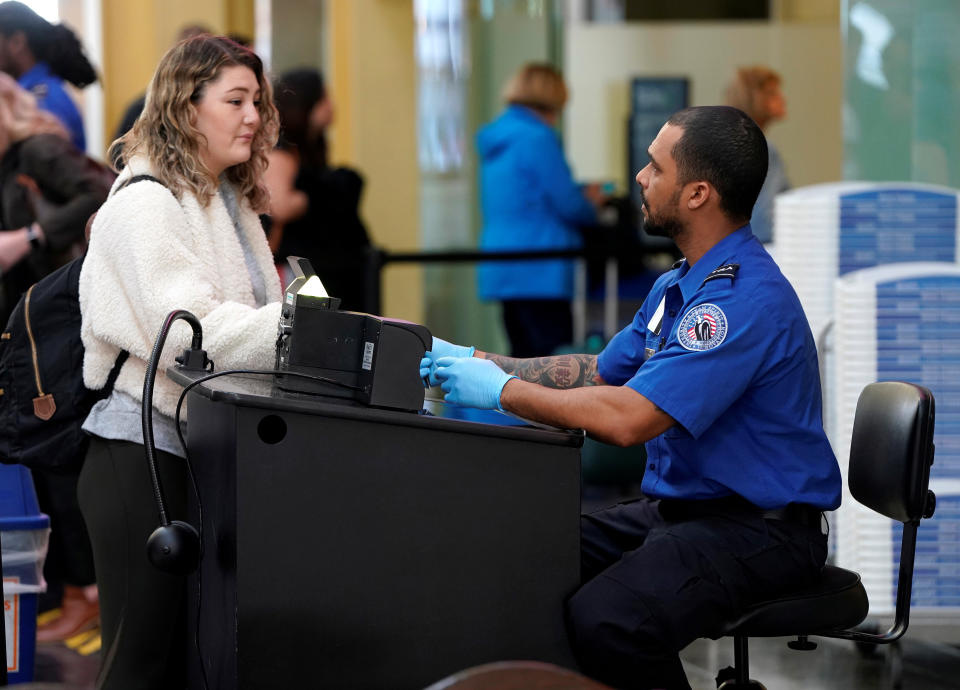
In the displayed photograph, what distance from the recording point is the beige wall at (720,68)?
743 cm

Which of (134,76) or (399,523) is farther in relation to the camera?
(134,76)

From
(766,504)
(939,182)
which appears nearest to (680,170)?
(766,504)

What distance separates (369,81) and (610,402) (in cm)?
546

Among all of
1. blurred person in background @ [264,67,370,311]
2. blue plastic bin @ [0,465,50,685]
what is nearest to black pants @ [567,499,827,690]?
blue plastic bin @ [0,465,50,685]

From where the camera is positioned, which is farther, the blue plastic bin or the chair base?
the blue plastic bin

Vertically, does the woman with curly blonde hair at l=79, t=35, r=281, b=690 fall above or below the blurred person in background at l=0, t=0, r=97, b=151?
below

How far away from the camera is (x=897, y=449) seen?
2.30 metres

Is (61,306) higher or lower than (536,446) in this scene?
higher

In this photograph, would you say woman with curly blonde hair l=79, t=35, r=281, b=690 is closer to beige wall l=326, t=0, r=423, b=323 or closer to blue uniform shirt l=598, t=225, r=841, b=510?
blue uniform shirt l=598, t=225, r=841, b=510

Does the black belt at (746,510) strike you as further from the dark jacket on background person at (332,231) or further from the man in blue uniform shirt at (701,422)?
the dark jacket on background person at (332,231)

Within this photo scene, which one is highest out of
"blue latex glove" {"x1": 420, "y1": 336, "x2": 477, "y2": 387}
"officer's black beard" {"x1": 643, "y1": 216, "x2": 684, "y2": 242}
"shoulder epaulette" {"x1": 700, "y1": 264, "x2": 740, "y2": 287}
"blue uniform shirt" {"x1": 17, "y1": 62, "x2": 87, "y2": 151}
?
"blue uniform shirt" {"x1": 17, "y1": 62, "x2": 87, "y2": 151}

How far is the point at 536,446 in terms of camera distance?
6.65 ft

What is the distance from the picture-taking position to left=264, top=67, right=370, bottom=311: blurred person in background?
4941 mm

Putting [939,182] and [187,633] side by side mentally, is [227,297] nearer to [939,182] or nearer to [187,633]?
[187,633]
